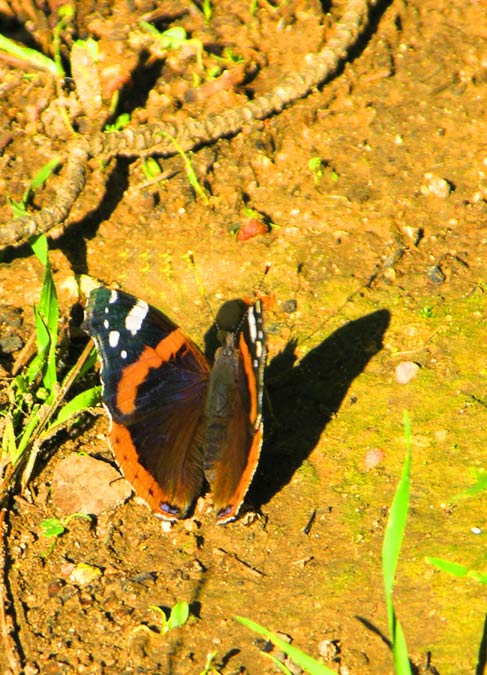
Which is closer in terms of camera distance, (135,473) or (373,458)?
(135,473)

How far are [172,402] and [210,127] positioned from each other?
6.22 feet

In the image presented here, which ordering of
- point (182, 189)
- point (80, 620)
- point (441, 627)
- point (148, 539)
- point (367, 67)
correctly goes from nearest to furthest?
point (441, 627), point (80, 620), point (148, 539), point (182, 189), point (367, 67)

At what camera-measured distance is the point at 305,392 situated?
396 cm

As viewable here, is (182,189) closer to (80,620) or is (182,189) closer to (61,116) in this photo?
(61,116)

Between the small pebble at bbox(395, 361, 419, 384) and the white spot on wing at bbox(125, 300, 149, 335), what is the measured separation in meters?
1.25

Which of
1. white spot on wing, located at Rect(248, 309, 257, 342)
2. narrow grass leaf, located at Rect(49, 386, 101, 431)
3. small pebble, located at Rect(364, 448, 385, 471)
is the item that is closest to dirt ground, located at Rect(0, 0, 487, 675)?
small pebble, located at Rect(364, 448, 385, 471)

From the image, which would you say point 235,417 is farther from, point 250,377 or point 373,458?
point 373,458

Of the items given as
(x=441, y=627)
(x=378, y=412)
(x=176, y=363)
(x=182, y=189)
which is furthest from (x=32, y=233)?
(x=441, y=627)

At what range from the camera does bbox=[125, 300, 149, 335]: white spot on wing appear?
3.54 m

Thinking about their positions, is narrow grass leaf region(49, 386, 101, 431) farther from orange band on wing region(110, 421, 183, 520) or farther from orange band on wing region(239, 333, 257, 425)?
orange band on wing region(239, 333, 257, 425)

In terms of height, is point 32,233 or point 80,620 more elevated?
point 32,233

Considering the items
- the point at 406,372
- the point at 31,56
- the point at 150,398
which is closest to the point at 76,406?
the point at 150,398

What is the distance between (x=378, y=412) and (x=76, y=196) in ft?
6.73

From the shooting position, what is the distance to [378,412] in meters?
3.82
